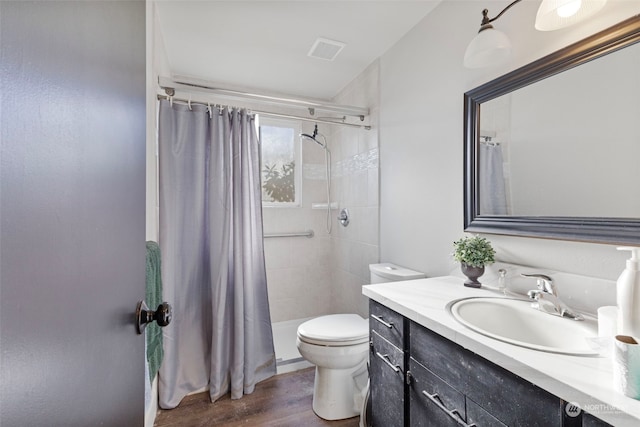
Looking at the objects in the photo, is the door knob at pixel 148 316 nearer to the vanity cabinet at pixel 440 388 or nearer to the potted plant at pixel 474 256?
the vanity cabinet at pixel 440 388

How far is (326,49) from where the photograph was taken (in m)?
1.99

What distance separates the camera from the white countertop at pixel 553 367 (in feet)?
1.73

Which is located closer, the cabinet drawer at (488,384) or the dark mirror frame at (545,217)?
the cabinet drawer at (488,384)

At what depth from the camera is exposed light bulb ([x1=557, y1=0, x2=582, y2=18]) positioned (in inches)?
34.8

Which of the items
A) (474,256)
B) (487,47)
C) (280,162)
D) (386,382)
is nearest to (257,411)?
(386,382)

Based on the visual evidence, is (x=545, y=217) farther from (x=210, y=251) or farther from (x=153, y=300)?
(x=210, y=251)

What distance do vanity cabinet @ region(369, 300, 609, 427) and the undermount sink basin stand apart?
109mm

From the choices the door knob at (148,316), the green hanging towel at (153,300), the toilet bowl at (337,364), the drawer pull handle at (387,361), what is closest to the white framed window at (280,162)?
the toilet bowl at (337,364)

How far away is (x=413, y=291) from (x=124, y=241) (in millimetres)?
1038

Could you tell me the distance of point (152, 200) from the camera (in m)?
1.63

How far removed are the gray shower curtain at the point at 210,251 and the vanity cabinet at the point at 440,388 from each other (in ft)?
3.30

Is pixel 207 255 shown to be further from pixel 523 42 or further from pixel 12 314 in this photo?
pixel 523 42

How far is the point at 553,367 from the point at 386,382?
2.28 feet

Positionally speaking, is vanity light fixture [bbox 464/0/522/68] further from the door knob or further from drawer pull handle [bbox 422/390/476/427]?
the door knob
